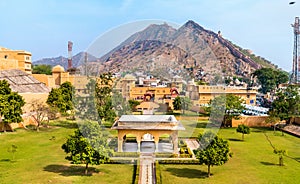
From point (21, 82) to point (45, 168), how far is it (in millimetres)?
22727

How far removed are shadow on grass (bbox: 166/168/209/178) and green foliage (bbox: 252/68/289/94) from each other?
47.5 m

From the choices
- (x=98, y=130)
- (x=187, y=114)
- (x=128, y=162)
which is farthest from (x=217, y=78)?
(x=98, y=130)

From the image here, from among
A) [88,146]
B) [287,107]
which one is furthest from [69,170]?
[287,107]

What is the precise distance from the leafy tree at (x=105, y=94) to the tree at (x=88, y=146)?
10.2 metres

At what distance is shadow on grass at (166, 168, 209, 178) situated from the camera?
1249 cm

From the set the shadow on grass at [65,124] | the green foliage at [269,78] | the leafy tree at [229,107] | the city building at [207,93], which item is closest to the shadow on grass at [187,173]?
the city building at [207,93]

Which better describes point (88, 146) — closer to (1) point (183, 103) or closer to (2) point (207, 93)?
(1) point (183, 103)

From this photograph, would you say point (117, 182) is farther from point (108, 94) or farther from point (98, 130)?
point (108, 94)

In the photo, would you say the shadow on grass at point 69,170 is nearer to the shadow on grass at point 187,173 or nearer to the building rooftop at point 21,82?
the shadow on grass at point 187,173

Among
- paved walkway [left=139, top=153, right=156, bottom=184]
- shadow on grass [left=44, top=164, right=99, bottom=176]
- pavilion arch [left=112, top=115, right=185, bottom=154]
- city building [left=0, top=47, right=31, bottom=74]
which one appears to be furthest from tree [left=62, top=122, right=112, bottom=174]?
city building [left=0, top=47, right=31, bottom=74]

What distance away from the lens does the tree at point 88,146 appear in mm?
11789

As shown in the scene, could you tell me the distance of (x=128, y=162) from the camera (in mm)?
14406

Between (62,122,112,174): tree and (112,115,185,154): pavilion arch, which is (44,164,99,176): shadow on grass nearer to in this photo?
(62,122,112,174): tree

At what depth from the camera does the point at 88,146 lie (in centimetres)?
1183
